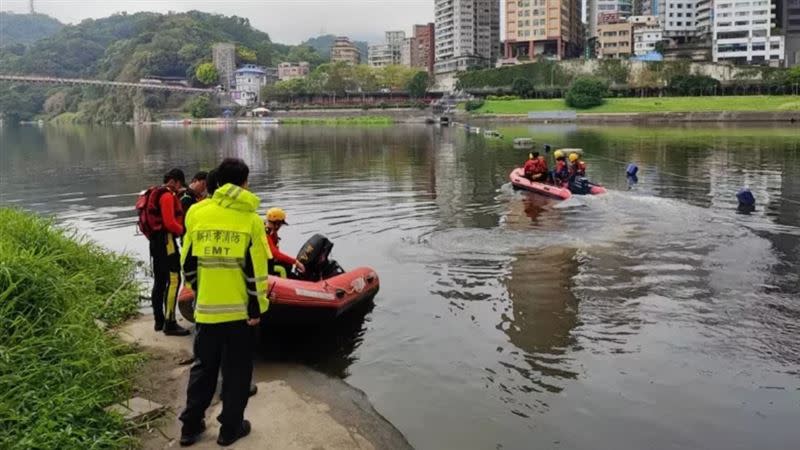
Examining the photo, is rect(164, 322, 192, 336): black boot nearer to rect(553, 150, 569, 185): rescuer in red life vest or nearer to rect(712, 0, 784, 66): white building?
rect(553, 150, 569, 185): rescuer in red life vest

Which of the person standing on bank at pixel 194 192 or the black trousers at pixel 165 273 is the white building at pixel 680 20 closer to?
the person standing on bank at pixel 194 192

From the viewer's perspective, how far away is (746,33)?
4604 inches

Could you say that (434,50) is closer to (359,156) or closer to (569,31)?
(569,31)

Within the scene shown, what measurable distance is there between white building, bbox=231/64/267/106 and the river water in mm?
146857

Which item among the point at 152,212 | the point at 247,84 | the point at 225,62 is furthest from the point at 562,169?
the point at 225,62

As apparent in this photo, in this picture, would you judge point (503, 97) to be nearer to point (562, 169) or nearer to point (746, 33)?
point (746, 33)

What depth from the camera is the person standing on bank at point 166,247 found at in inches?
334

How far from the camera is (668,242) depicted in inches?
595

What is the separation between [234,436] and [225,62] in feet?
619

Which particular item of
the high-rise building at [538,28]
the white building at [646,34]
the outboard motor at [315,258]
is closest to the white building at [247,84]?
the high-rise building at [538,28]

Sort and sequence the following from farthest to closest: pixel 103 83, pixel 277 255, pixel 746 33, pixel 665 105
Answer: pixel 103 83
pixel 746 33
pixel 665 105
pixel 277 255

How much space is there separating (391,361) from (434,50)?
564ft

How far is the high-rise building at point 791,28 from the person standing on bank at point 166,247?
129015 mm

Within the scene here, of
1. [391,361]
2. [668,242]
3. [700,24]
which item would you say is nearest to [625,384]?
[391,361]
